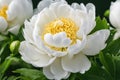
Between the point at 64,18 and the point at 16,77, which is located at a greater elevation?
the point at 64,18

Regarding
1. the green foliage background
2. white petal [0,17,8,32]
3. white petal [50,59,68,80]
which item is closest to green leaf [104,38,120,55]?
the green foliage background

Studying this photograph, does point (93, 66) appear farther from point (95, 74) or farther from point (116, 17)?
point (116, 17)

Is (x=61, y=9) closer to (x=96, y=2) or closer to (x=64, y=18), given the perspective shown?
(x=64, y=18)

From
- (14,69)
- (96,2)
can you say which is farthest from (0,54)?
(96,2)

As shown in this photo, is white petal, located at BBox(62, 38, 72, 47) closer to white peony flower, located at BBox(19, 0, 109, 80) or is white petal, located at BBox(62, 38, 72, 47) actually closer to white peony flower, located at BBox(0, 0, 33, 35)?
white peony flower, located at BBox(19, 0, 109, 80)

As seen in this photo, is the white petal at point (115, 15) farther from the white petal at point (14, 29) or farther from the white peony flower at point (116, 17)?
the white petal at point (14, 29)
